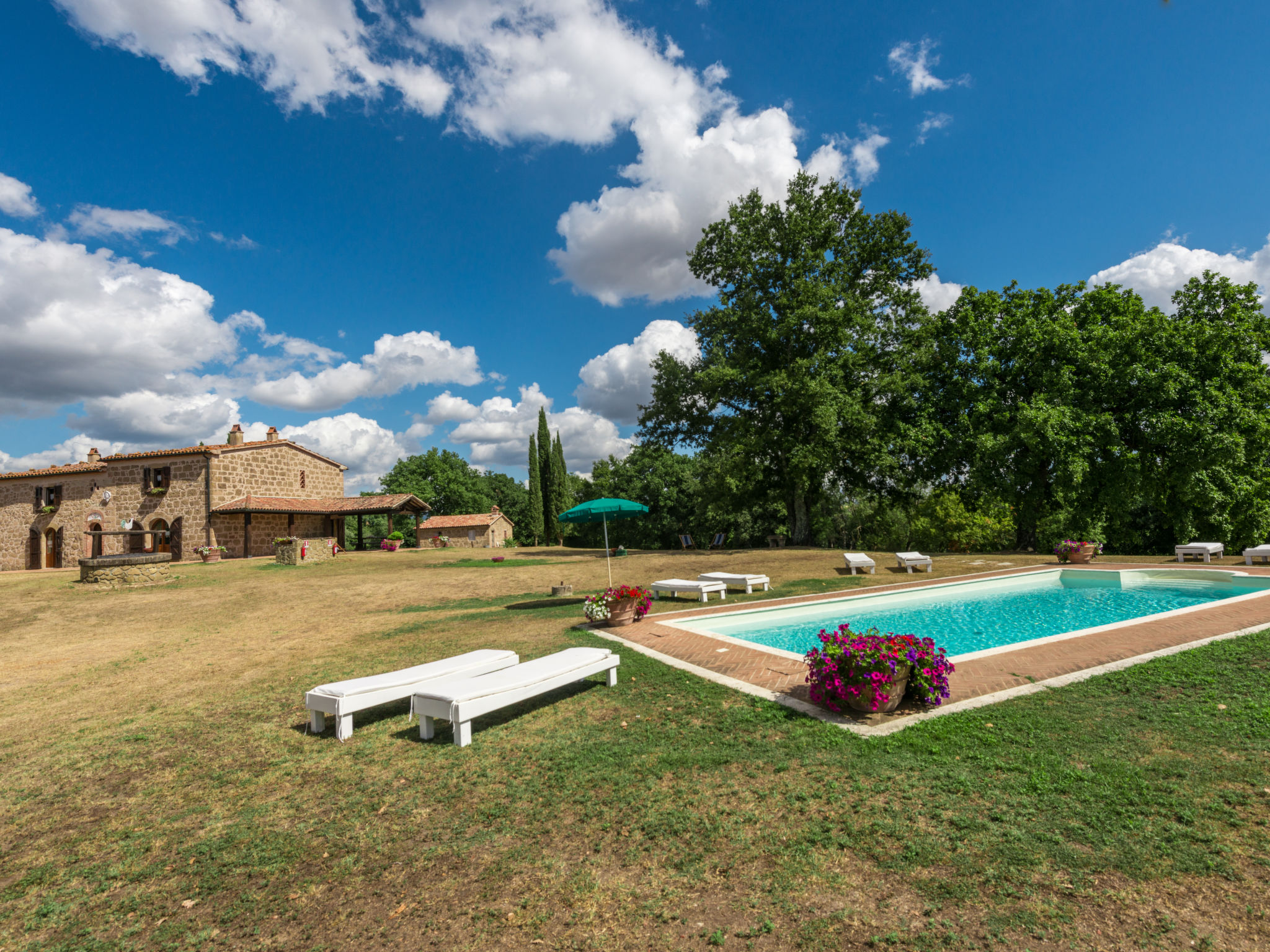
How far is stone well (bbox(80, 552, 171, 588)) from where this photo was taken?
727 inches

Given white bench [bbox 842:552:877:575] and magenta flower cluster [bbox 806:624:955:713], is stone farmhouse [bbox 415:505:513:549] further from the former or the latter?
magenta flower cluster [bbox 806:624:955:713]

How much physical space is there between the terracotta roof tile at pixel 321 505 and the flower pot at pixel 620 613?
81.0 ft

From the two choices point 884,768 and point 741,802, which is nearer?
point 741,802

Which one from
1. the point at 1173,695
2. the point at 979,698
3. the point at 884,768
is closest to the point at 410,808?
the point at 884,768

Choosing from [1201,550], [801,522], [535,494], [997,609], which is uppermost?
[535,494]

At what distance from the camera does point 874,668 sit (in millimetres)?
5348

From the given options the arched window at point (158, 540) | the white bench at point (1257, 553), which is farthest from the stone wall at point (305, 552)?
the white bench at point (1257, 553)

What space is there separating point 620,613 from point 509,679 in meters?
4.90

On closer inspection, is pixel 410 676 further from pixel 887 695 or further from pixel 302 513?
pixel 302 513

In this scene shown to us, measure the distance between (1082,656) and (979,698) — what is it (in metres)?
2.38

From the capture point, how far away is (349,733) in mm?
5664

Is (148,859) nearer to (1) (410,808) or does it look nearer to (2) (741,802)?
(1) (410,808)

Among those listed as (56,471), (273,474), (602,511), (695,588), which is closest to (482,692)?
(602,511)

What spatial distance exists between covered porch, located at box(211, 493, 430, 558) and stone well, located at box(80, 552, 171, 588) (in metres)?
10.8
